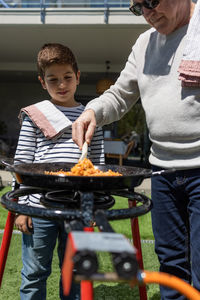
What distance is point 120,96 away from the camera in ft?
5.07

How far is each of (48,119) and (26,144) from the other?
0.17 metres

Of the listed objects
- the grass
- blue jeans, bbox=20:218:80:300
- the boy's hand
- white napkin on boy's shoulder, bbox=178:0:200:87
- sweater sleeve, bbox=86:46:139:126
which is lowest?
the grass

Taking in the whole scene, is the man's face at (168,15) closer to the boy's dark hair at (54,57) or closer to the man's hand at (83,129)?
the man's hand at (83,129)

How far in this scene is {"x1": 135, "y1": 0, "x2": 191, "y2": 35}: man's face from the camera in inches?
46.5

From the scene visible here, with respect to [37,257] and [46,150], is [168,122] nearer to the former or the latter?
[46,150]

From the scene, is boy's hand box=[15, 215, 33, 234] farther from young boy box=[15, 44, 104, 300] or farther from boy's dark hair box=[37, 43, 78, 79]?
boy's dark hair box=[37, 43, 78, 79]

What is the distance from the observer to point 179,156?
51.8 inches

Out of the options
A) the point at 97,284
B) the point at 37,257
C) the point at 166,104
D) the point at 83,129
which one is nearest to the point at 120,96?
the point at 166,104

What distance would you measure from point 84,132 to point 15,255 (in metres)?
1.89

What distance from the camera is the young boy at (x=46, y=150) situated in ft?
5.03

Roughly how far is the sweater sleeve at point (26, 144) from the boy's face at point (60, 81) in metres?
0.22

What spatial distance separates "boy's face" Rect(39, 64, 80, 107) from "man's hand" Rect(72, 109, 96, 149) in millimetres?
502

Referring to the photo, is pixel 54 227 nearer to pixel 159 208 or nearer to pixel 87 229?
pixel 159 208

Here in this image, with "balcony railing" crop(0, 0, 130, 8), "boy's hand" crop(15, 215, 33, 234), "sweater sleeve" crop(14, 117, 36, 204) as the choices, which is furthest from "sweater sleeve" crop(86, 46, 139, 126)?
"balcony railing" crop(0, 0, 130, 8)
